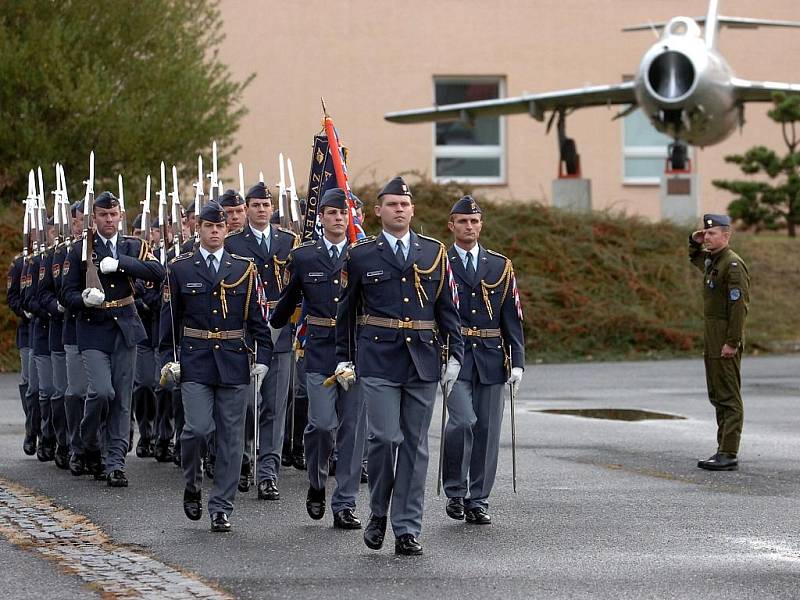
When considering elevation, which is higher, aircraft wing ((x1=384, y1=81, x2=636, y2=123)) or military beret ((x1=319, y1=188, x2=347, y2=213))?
aircraft wing ((x1=384, y1=81, x2=636, y2=123))

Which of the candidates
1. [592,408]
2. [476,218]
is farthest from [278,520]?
[592,408]

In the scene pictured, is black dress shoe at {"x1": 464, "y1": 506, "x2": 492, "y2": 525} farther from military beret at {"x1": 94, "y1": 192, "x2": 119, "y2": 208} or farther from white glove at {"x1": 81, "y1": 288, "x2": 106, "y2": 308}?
military beret at {"x1": 94, "y1": 192, "x2": 119, "y2": 208}

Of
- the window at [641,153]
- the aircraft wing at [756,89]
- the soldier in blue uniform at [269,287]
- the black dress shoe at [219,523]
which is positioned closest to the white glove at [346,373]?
the black dress shoe at [219,523]

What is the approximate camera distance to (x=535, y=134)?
38.2 meters

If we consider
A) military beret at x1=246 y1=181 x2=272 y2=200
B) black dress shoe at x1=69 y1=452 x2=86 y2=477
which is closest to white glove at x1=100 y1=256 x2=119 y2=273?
military beret at x1=246 y1=181 x2=272 y2=200

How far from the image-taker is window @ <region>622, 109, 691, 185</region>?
3888 centimetres

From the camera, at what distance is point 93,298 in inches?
436

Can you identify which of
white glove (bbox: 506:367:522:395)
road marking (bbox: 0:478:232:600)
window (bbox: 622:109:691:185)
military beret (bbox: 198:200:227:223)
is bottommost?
road marking (bbox: 0:478:232:600)

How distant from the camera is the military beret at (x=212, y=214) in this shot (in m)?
9.55

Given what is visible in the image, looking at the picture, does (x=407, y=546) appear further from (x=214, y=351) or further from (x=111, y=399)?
(x=111, y=399)

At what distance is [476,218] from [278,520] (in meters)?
2.08

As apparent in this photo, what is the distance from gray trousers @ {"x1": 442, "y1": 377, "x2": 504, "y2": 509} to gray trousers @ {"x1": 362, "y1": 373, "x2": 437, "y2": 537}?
91 cm

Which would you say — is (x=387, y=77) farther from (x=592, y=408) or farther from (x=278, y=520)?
(x=278, y=520)

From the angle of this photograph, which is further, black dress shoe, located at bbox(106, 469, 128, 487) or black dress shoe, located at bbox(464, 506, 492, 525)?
black dress shoe, located at bbox(106, 469, 128, 487)
